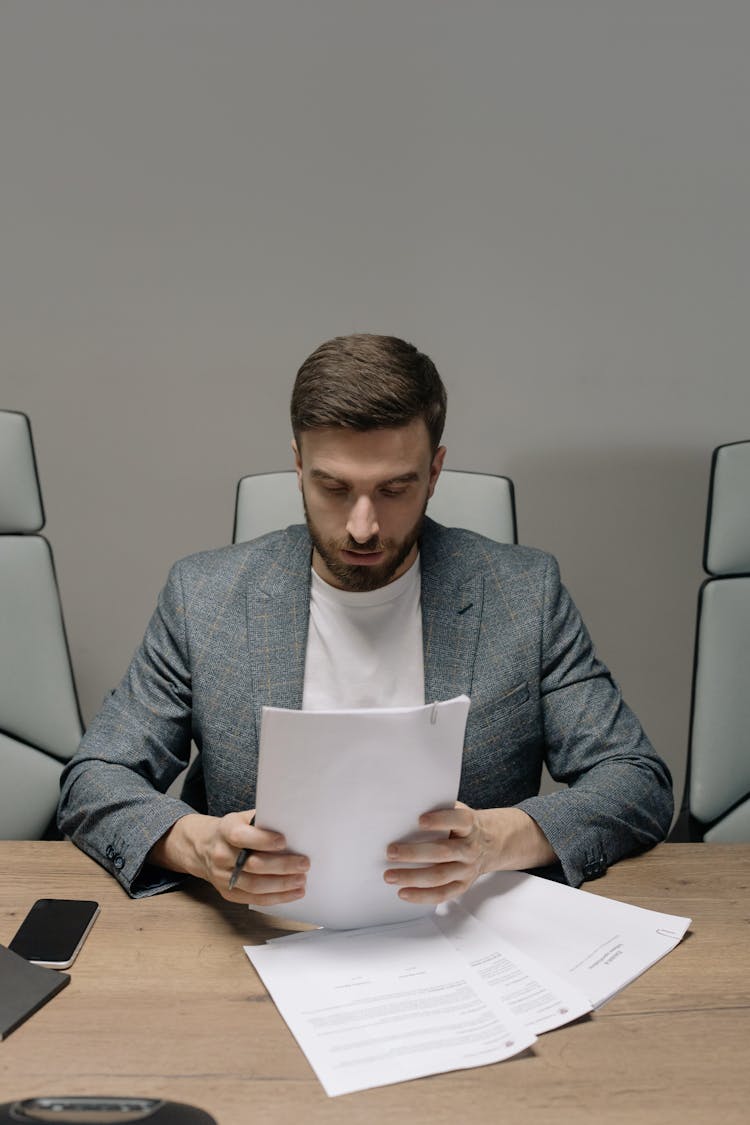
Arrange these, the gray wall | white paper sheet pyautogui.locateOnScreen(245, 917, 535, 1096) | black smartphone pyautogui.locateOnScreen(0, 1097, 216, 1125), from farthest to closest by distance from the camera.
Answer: the gray wall
white paper sheet pyautogui.locateOnScreen(245, 917, 535, 1096)
black smartphone pyautogui.locateOnScreen(0, 1097, 216, 1125)

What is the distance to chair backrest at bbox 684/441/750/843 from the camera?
64.2 inches

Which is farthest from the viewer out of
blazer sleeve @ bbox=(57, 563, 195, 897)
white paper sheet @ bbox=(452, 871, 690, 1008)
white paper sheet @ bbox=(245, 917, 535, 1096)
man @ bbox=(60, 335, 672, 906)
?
man @ bbox=(60, 335, 672, 906)

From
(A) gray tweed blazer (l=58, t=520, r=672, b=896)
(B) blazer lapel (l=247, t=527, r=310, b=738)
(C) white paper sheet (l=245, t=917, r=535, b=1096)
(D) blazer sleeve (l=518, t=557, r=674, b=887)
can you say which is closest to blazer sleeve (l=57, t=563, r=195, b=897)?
(A) gray tweed blazer (l=58, t=520, r=672, b=896)

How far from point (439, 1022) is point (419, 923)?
7.0 inches

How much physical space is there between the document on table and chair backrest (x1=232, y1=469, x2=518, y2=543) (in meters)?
0.78

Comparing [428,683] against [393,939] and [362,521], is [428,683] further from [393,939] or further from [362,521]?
[393,939]

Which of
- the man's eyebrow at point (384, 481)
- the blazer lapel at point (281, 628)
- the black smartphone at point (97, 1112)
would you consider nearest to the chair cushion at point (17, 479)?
the blazer lapel at point (281, 628)

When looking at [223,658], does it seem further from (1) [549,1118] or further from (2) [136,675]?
(1) [549,1118]

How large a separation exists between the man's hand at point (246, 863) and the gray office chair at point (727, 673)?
2.85 ft

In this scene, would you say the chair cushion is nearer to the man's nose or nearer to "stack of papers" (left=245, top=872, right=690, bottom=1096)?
the man's nose

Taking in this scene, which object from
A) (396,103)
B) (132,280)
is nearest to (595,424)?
(396,103)

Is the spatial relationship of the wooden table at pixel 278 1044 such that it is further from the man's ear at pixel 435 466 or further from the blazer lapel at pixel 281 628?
the man's ear at pixel 435 466

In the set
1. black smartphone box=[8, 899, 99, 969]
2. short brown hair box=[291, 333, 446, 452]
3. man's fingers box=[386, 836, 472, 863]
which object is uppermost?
short brown hair box=[291, 333, 446, 452]

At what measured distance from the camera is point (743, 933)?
1.07 metres
